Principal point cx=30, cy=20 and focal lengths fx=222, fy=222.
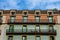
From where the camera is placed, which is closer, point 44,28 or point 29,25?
point 44,28

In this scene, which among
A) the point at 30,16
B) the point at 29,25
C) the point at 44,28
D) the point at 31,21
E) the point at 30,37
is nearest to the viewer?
the point at 30,37

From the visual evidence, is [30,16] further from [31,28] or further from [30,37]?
[30,37]

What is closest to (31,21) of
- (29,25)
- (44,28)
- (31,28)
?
(29,25)

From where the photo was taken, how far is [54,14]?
61219 millimetres

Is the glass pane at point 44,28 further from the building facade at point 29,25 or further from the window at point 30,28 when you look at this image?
the window at point 30,28

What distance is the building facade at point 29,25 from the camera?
58.8 meters

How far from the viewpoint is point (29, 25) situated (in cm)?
6031

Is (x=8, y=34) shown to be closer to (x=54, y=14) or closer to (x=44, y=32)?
(x=44, y=32)

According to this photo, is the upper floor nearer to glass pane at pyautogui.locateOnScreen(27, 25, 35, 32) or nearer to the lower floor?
glass pane at pyautogui.locateOnScreen(27, 25, 35, 32)

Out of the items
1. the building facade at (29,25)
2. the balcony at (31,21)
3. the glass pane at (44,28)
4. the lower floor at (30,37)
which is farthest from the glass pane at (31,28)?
the glass pane at (44,28)

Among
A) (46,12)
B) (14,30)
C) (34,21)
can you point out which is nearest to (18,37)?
(14,30)

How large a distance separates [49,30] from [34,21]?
4.89 meters

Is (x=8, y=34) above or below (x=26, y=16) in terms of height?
below

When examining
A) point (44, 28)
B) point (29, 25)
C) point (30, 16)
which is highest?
point (30, 16)
